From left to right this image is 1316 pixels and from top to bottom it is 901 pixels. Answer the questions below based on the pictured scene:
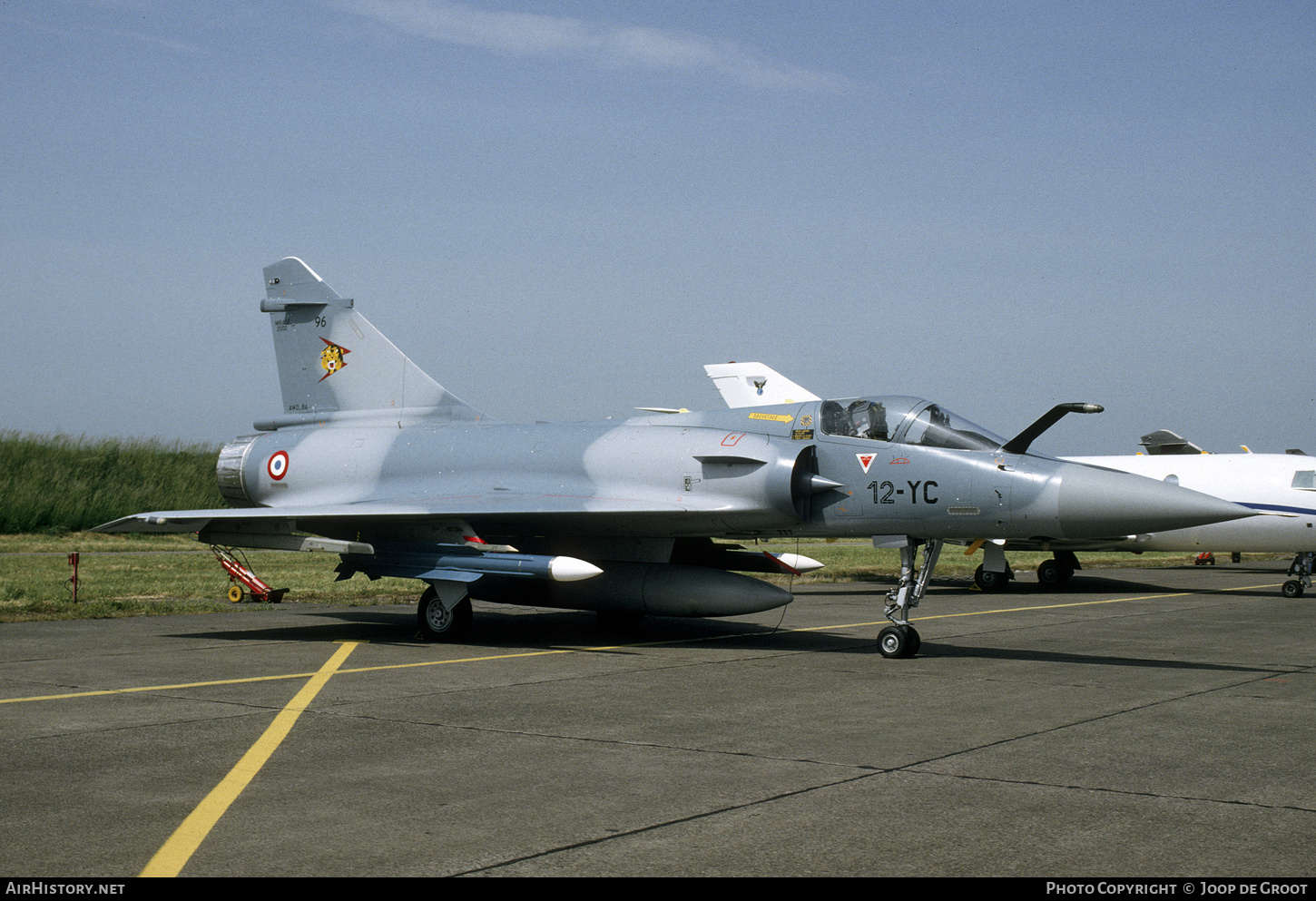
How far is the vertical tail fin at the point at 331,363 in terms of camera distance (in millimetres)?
15156

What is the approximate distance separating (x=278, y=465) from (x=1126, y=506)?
34.1 ft

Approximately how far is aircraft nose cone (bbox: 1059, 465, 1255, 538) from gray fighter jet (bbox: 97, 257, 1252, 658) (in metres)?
0.02

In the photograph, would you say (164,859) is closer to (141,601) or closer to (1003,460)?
(1003,460)

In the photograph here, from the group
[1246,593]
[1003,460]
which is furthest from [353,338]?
[1246,593]

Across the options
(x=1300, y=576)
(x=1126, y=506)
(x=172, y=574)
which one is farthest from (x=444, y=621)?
(x=1300, y=576)

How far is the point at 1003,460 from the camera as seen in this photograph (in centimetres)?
1066

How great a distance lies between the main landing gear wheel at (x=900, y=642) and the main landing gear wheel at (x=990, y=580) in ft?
41.8

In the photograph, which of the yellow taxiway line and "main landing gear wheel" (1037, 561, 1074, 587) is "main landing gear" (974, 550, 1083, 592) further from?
the yellow taxiway line

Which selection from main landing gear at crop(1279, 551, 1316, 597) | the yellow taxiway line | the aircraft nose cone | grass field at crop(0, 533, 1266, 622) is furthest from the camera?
main landing gear at crop(1279, 551, 1316, 597)

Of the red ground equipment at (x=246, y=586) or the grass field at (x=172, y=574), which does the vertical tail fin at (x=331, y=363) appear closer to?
the red ground equipment at (x=246, y=586)

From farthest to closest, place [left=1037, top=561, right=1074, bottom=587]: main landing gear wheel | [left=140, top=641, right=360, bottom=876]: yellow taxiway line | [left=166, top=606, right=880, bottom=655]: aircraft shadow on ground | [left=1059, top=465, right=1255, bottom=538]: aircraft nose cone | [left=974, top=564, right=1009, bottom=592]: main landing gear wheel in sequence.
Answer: [left=1037, top=561, right=1074, bottom=587]: main landing gear wheel < [left=974, top=564, right=1009, bottom=592]: main landing gear wheel < [left=166, top=606, right=880, bottom=655]: aircraft shadow on ground < [left=1059, top=465, right=1255, bottom=538]: aircraft nose cone < [left=140, top=641, right=360, bottom=876]: yellow taxiway line

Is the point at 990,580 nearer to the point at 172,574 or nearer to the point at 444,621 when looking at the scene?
the point at 444,621

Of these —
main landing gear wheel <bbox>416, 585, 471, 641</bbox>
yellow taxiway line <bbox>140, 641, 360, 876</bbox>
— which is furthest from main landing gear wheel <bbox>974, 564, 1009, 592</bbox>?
yellow taxiway line <bbox>140, 641, 360, 876</bbox>

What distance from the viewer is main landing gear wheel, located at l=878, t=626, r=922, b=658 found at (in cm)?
1091
